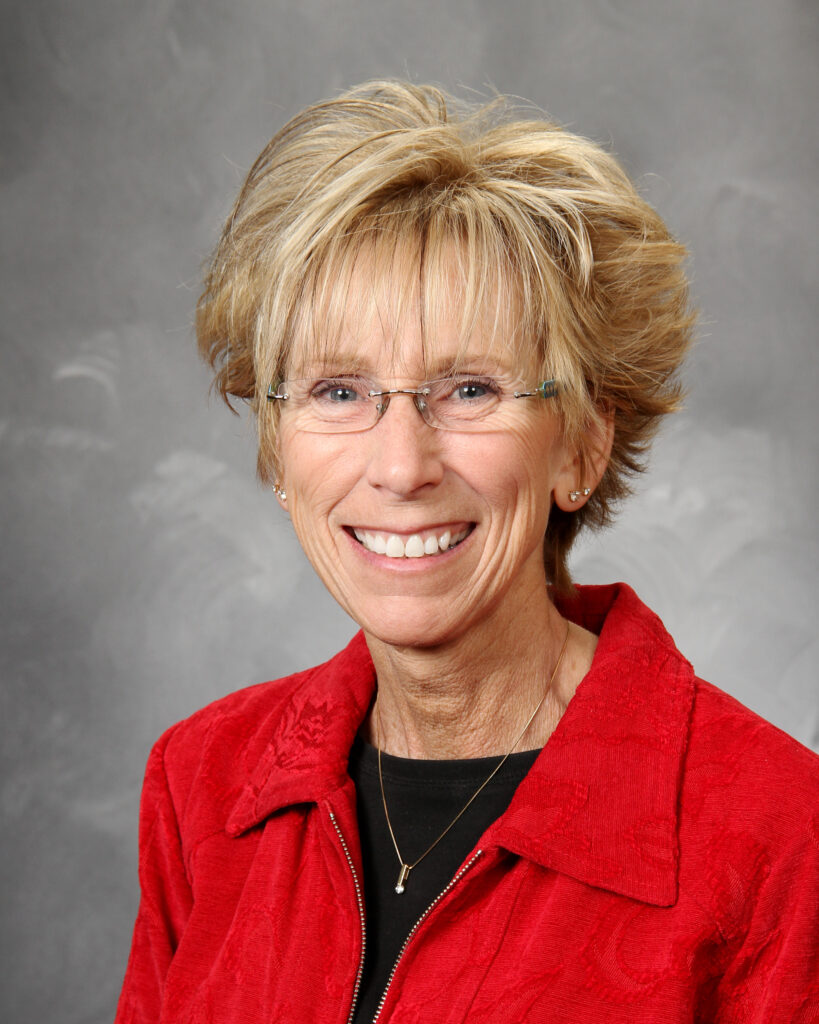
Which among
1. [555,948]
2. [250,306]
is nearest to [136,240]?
[250,306]

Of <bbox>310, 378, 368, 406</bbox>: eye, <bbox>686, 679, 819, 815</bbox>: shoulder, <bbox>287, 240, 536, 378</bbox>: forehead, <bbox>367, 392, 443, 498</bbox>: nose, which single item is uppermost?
<bbox>287, 240, 536, 378</bbox>: forehead

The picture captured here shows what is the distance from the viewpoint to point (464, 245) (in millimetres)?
2012

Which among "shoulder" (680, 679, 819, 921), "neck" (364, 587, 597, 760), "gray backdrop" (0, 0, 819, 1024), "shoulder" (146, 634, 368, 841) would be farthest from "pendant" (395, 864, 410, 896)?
"gray backdrop" (0, 0, 819, 1024)

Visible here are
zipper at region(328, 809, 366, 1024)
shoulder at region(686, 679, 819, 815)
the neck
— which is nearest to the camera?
shoulder at region(686, 679, 819, 815)

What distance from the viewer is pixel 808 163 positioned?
3.63 m

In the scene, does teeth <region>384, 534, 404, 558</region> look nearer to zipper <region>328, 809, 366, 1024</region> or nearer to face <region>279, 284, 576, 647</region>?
face <region>279, 284, 576, 647</region>

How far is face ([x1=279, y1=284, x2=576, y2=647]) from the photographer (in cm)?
199

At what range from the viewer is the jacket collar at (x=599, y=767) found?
6.15ft

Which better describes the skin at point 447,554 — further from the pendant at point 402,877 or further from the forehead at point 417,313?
the pendant at point 402,877

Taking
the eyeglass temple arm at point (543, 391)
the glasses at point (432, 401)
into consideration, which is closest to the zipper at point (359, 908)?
the glasses at point (432, 401)

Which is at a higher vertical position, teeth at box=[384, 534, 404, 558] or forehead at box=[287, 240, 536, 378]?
forehead at box=[287, 240, 536, 378]

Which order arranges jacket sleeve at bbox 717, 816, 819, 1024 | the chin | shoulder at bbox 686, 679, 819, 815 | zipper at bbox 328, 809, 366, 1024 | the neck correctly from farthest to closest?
the neck < the chin < zipper at bbox 328, 809, 366, 1024 < shoulder at bbox 686, 679, 819, 815 < jacket sleeve at bbox 717, 816, 819, 1024

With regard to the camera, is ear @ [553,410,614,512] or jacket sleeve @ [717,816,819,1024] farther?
ear @ [553,410,614,512]

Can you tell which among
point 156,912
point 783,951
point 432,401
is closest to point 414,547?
point 432,401
